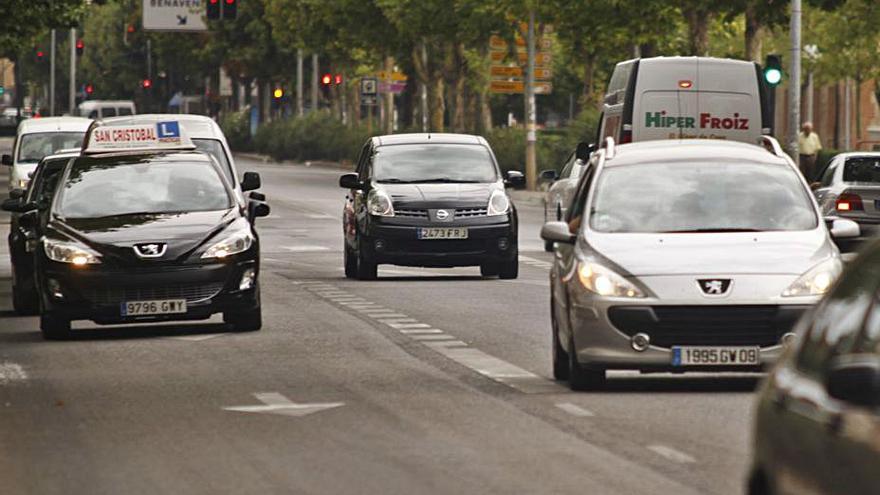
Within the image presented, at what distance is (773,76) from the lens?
37.6 m

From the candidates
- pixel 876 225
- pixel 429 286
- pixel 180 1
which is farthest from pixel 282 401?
pixel 180 1

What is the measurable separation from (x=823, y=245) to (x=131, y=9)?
121m

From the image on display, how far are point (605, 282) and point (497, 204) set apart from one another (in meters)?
12.8

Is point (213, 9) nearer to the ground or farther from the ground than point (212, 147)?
farther from the ground

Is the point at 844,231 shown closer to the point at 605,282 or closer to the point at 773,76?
the point at 605,282

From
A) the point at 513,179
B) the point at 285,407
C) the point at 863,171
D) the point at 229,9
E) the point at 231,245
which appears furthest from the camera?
the point at 229,9

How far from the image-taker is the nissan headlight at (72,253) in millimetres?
18672

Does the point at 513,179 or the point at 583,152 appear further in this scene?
the point at 583,152

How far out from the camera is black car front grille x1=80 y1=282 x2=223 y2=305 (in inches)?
734

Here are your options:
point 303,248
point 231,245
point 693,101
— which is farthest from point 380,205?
point 303,248

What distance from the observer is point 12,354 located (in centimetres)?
1778

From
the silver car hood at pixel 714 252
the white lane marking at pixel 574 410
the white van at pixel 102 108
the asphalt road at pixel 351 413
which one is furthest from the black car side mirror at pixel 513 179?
the white van at pixel 102 108

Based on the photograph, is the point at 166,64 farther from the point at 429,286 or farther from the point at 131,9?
the point at 429,286

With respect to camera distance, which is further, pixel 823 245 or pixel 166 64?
pixel 166 64
